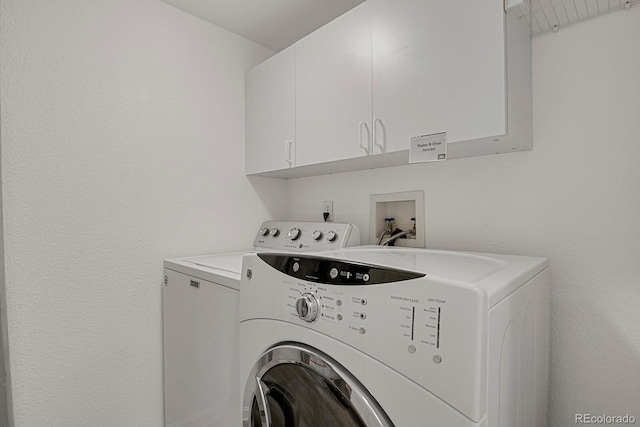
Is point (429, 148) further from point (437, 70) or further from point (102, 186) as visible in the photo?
point (102, 186)

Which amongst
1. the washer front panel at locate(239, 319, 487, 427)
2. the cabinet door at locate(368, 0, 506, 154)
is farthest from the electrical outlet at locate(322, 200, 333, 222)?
the washer front panel at locate(239, 319, 487, 427)

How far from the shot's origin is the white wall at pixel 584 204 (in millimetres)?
1027

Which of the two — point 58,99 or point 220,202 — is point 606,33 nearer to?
point 220,202

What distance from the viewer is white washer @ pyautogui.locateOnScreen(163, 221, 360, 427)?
1.24 m

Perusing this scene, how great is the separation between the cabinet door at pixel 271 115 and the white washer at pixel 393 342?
0.80 m

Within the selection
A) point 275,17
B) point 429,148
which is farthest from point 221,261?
point 275,17

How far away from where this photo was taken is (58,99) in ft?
4.50

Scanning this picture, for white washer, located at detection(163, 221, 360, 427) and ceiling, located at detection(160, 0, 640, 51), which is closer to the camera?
white washer, located at detection(163, 221, 360, 427)

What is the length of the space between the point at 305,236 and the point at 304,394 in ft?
2.98

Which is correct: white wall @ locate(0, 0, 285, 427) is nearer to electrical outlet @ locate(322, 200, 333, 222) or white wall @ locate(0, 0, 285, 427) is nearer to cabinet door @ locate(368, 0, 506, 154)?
electrical outlet @ locate(322, 200, 333, 222)

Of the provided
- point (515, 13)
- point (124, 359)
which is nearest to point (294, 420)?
point (124, 359)

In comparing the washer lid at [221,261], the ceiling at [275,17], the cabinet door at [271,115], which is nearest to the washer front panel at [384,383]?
the washer lid at [221,261]

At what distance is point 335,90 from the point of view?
1.43 meters

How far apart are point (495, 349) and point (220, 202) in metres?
1.57
